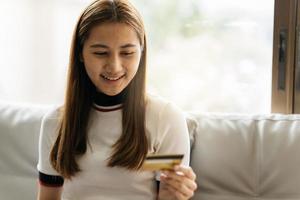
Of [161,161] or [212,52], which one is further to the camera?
[212,52]

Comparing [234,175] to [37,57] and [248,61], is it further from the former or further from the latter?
[37,57]

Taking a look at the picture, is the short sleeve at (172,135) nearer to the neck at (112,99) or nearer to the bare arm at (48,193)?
the neck at (112,99)

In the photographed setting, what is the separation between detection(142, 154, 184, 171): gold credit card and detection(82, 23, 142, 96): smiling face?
10.6 inches

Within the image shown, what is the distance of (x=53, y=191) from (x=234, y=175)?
1.83ft

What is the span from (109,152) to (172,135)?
188mm

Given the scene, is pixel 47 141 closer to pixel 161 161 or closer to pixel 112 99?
pixel 112 99

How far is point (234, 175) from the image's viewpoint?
1353 mm

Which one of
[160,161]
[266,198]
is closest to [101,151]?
[160,161]

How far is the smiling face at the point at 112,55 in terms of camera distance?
118 centimetres

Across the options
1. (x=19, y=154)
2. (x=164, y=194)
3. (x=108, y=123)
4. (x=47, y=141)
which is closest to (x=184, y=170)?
(x=164, y=194)

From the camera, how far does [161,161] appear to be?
1.07 meters

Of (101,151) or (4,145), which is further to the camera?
(4,145)

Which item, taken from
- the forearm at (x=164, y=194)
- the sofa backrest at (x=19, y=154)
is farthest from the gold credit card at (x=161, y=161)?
the sofa backrest at (x=19, y=154)

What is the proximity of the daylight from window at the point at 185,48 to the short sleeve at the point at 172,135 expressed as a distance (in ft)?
1.70
